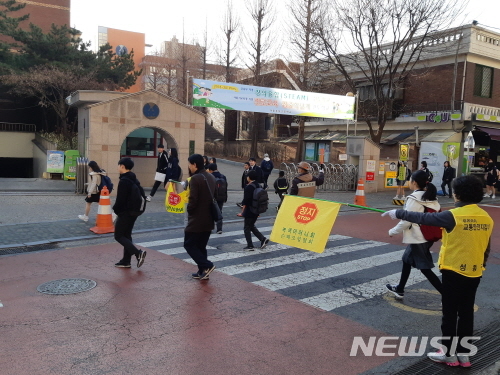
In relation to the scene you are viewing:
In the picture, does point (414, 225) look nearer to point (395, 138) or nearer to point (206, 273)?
point (206, 273)

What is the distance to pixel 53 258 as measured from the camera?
25.7 feet

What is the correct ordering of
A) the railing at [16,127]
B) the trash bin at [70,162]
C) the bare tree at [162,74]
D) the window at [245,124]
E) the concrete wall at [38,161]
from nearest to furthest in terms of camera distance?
1. the trash bin at [70,162]
2. the concrete wall at [38,161]
3. the railing at [16,127]
4. the window at [245,124]
5. the bare tree at [162,74]

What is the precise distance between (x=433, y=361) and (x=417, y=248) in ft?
5.38

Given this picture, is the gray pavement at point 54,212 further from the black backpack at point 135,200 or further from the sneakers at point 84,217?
the black backpack at point 135,200

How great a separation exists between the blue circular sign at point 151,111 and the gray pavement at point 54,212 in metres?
2.88

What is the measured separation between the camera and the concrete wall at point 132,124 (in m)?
16.1

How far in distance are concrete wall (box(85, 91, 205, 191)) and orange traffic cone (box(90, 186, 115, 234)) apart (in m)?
6.59

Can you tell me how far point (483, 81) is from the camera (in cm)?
2838

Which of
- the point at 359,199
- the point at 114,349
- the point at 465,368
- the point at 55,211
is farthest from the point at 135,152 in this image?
the point at 465,368

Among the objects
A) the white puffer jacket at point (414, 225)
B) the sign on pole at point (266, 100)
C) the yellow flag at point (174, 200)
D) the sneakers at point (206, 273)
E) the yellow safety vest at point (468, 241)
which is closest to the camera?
the yellow safety vest at point (468, 241)

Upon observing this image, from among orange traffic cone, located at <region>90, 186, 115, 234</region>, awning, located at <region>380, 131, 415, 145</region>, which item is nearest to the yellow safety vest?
orange traffic cone, located at <region>90, 186, 115, 234</region>

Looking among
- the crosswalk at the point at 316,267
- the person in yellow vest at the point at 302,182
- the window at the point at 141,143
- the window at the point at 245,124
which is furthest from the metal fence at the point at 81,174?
the window at the point at 245,124

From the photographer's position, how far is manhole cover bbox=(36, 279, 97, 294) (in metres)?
6.04

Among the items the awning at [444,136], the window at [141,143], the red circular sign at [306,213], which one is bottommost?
the red circular sign at [306,213]
